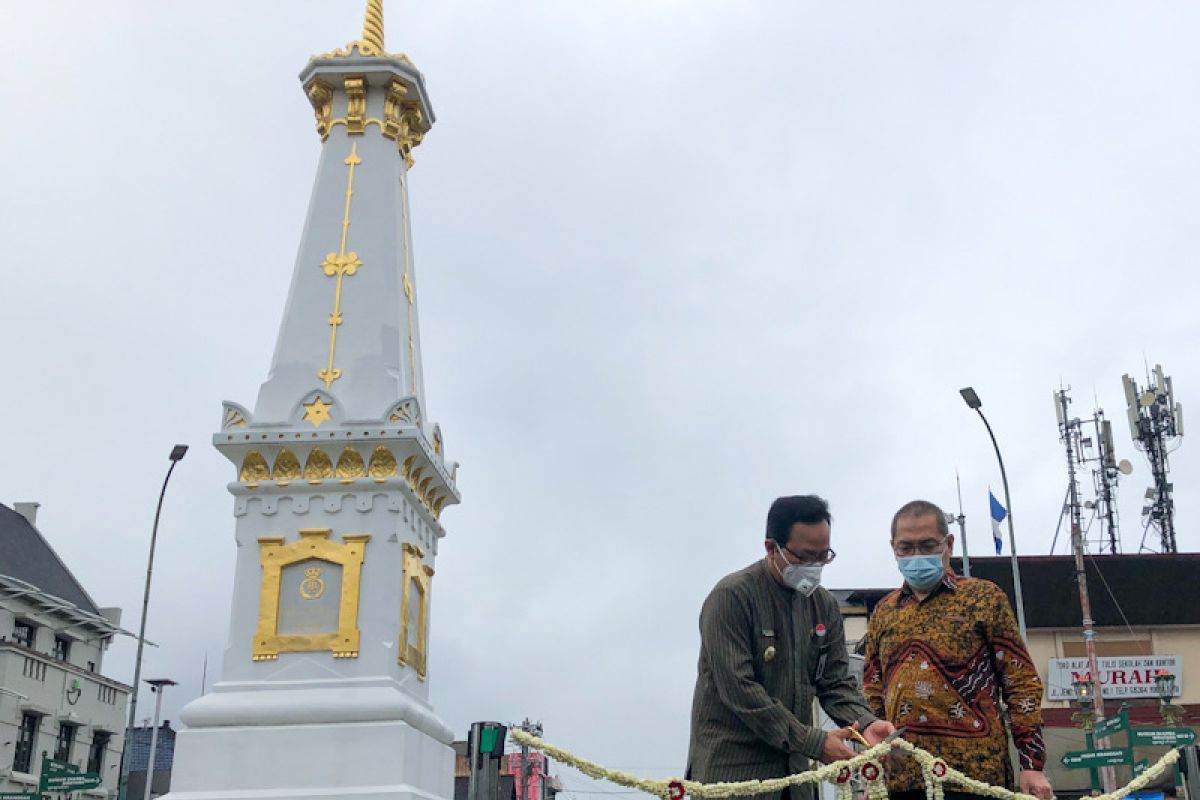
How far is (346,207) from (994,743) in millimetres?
9273

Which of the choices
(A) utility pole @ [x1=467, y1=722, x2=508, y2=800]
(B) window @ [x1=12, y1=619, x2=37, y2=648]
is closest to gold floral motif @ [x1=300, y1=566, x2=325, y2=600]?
(A) utility pole @ [x1=467, y1=722, x2=508, y2=800]

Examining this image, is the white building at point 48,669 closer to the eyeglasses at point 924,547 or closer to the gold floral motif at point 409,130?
the gold floral motif at point 409,130

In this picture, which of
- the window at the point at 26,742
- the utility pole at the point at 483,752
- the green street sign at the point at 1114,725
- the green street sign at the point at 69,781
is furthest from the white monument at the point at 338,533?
the window at the point at 26,742

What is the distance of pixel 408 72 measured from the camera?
13.1 m

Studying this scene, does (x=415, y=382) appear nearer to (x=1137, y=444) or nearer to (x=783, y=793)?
(x=783, y=793)

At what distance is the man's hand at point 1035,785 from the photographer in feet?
16.2

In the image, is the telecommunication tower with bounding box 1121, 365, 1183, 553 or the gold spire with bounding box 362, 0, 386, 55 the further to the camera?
the telecommunication tower with bounding box 1121, 365, 1183, 553

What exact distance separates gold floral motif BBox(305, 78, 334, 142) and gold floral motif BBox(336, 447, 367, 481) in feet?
12.9

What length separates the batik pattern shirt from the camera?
16.9ft

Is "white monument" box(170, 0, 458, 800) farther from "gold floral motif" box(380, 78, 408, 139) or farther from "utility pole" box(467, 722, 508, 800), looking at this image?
"utility pole" box(467, 722, 508, 800)

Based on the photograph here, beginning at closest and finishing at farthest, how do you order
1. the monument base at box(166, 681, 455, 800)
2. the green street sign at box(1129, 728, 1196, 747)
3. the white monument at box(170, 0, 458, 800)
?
the monument base at box(166, 681, 455, 800) < the white monument at box(170, 0, 458, 800) < the green street sign at box(1129, 728, 1196, 747)

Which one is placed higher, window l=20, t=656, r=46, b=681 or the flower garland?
window l=20, t=656, r=46, b=681

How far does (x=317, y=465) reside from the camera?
36.7ft

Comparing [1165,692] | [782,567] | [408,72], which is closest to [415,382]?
[408,72]
